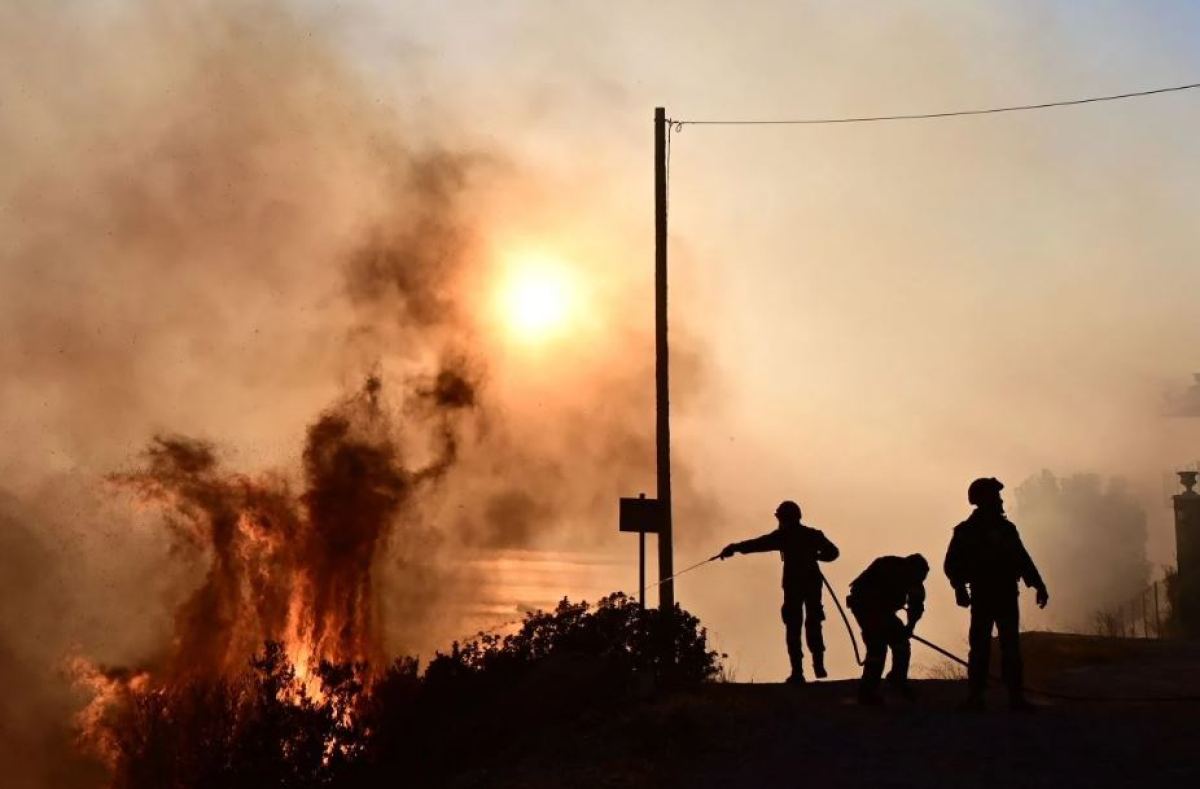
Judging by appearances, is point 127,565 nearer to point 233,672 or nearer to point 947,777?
point 233,672

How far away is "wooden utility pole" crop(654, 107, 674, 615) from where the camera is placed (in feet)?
65.7

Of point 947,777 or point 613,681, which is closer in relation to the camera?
point 947,777

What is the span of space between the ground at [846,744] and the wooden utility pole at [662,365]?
5604mm

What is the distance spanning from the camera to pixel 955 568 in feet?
42.0

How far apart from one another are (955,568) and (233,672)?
977 inches

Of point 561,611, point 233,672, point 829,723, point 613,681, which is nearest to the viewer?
point 829,723

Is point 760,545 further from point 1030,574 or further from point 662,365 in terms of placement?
point 662,365

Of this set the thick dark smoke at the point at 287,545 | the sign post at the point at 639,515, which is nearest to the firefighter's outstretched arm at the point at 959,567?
the sign post at the point at 639,515

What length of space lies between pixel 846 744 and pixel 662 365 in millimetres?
10690

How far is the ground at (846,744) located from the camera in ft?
33.4

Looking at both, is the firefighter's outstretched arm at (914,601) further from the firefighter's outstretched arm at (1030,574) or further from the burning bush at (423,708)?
the burning bush at (423,708)

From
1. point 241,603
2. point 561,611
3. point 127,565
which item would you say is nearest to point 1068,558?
point 127,565

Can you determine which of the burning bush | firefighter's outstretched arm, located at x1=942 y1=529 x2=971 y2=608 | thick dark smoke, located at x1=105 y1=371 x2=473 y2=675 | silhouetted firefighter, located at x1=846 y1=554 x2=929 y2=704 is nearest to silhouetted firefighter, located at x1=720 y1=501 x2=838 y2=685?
silhouetted firefighter, located at x1=846 y1=554 x2=929 y2=704

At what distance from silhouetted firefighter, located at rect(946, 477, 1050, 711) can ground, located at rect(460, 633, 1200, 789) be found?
407 millimetres
